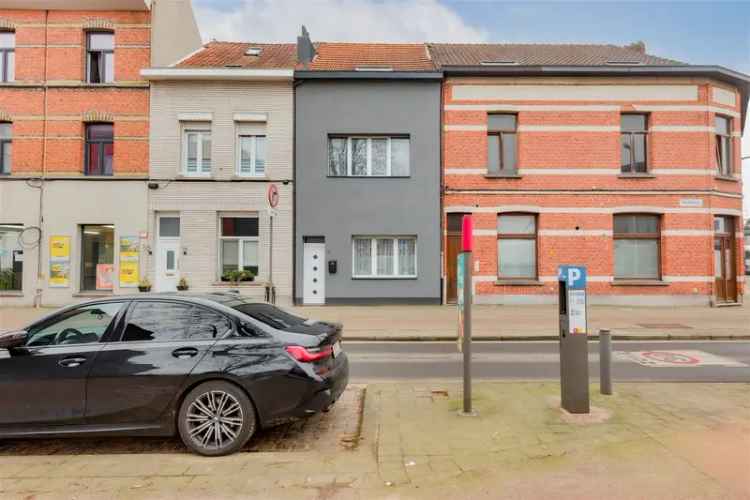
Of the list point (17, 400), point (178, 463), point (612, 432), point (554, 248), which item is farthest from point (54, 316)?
point (554, 248)

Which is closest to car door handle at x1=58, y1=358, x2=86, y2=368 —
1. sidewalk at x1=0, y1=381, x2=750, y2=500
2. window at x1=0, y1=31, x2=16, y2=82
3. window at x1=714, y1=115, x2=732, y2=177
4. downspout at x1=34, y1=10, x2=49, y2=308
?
sidewalk at x1=0, y1=381, x2=750, y2=500

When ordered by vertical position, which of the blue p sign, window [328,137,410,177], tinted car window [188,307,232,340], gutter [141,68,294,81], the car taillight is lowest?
the car taillight

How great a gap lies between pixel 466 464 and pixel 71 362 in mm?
3543

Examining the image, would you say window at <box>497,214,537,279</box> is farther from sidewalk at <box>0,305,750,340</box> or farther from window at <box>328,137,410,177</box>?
window at <box>328,137,410,177</box>

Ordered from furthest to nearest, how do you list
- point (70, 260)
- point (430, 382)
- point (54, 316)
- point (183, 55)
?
point (183, 55) < point (70, 260) < point (430, 382) < point (54, 316)

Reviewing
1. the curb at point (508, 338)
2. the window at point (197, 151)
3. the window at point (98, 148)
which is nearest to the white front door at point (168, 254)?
the window at point (197, 151)

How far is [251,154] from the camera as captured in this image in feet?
50.5

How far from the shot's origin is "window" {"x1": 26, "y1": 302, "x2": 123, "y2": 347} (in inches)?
156

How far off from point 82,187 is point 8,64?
527 cm

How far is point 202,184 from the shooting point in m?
15.0

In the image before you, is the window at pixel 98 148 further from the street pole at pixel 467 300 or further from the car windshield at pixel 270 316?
the street pole at pixel 467 300

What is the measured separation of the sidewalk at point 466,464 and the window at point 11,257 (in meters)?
14.5

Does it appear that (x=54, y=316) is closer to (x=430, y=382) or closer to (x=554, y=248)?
(x=430, y=382)

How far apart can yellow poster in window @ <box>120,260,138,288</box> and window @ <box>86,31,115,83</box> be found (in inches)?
257
